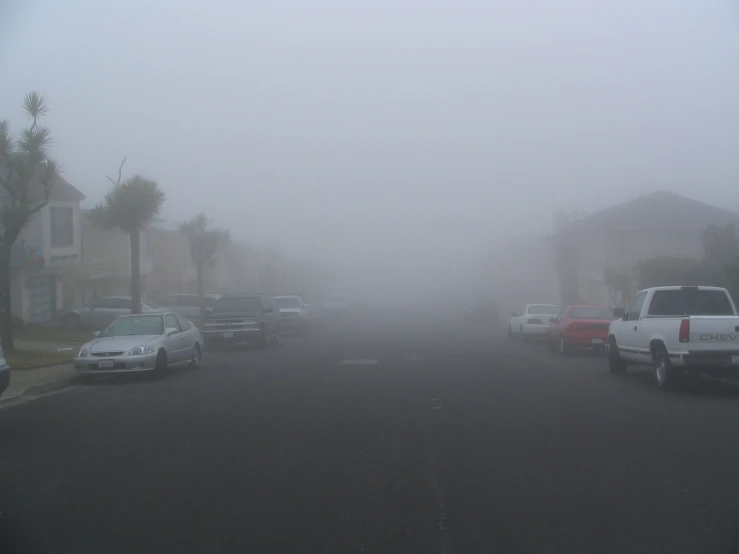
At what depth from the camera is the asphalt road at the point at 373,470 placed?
21.3ft

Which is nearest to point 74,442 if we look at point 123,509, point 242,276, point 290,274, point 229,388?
point 123,509

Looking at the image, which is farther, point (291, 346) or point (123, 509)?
point (291, 346)

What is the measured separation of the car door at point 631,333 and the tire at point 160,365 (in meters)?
10.2

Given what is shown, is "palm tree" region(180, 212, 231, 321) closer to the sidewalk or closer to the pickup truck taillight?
the sidewalk

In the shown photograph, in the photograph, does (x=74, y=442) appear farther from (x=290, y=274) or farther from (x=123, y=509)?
(x=290, y=274)

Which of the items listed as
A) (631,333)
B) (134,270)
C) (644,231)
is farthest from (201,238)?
(631,333)

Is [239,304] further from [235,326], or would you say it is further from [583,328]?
[583,328]

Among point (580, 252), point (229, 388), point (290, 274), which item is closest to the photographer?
point (229, 388)

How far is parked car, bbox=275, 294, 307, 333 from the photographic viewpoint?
126 ft

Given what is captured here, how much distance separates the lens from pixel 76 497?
25.3 feet

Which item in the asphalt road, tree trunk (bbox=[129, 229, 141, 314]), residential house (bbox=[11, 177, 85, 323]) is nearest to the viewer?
the asphalt road

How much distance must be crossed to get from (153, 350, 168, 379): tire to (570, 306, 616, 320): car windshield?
12757 millimetres

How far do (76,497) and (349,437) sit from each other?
12.4 feet

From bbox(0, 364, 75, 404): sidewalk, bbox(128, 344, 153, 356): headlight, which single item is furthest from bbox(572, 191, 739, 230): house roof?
bbox(0, 364, 75, 404): sidewalk
